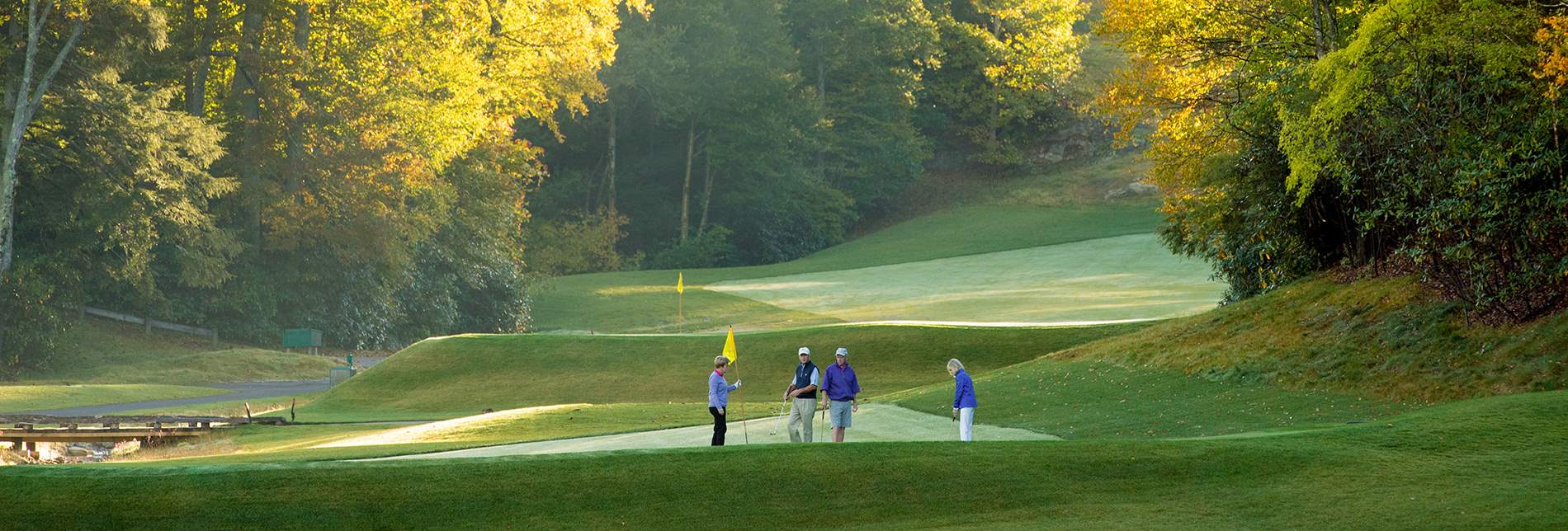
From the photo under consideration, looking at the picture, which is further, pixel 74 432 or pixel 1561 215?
pixel 74 432

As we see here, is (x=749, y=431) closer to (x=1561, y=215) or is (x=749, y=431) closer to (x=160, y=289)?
(x=1561, y=215)

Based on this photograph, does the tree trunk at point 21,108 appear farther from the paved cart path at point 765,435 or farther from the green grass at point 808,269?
the paved cart path at point 765,435

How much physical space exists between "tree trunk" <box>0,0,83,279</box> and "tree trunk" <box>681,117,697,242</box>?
41208 millimetres

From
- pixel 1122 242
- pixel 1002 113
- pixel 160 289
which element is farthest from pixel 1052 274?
pixel 160 289

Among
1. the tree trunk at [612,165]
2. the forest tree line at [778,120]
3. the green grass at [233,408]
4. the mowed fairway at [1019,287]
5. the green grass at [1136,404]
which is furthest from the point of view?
the tree trunk at [612,165]

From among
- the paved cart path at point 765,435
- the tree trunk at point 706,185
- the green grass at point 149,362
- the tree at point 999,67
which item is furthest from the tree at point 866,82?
the paved cart path at point 765,435

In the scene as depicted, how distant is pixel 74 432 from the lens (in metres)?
27.7

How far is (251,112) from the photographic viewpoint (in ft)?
179

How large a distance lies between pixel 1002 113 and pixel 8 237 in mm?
57021

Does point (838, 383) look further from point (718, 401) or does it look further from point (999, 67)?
point (999, 67)

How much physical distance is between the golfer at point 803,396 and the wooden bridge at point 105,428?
48.0 ft

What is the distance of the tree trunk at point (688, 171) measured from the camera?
273 ft

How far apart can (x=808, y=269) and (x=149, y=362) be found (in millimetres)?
33208

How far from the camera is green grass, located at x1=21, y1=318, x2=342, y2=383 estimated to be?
4484 centimetres
